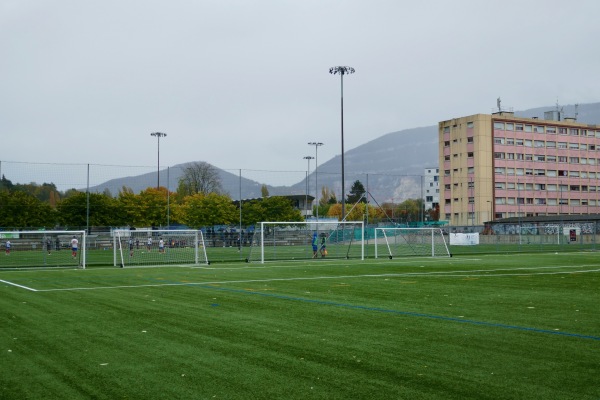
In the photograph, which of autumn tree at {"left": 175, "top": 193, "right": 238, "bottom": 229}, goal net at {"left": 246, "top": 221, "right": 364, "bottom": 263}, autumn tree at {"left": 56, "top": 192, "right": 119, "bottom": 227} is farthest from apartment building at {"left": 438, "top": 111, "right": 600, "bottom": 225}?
goal net at {"left": 246, "top": 221, "right": 364, "bottom": 263}

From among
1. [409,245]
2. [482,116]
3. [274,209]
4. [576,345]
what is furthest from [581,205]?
[576,345]

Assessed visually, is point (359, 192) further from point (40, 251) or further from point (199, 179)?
point (199, 179)

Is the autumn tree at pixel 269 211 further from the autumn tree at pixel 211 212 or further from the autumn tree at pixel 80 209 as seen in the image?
the autumn tree at pixel 80 209

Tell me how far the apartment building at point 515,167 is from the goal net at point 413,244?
192 feet

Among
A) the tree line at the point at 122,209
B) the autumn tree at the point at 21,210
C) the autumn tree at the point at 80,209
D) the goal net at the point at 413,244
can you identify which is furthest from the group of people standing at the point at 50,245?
the goal net at the point at 413,244

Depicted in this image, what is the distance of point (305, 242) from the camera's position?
3531cm

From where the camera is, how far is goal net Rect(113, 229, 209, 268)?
29656mm

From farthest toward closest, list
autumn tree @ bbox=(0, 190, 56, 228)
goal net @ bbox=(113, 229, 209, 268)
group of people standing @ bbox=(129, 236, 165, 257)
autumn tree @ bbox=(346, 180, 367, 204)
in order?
autumn tree @ bbox=(346, 180, 367, 204) → autumn tree @ bbox=(0, 190, 56, 228) → group of people standing @ bbox=(129, 236, 165, 257) → goal net @ bbox=(113, 229, 209, 268)

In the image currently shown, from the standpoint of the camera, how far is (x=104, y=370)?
6.50 metres

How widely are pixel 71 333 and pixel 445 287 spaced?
31.0 ft

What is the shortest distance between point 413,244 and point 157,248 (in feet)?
47.9

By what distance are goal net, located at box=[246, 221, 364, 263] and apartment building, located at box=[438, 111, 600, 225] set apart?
60844mm

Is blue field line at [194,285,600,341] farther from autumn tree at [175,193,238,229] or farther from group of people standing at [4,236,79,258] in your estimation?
autumn tree at [175,193,238,229]

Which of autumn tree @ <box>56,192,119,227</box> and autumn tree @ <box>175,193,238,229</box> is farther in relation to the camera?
autumn tree @ <box>175,193,238,229</box>
